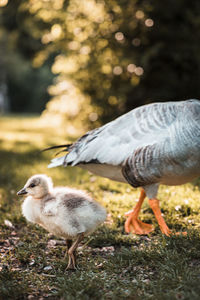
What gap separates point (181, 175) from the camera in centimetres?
361

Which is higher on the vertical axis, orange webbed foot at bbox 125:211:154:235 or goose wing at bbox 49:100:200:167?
goose wing at bbox 49:100:200:167

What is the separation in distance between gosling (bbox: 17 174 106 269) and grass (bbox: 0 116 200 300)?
285 millimetres

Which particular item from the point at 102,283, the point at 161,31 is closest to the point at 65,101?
the point at 161,31

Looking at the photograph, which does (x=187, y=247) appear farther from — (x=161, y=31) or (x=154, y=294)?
(x=161, y=31)

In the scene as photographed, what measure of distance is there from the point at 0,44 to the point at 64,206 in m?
28.0

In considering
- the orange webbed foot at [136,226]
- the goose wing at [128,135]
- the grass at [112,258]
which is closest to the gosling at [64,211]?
the grass at [112,258]

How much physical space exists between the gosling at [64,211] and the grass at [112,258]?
29 cm

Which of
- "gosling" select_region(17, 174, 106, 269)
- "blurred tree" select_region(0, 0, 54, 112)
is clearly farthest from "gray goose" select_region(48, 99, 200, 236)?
"blurred tree" select_region(0, 0, 54, 112)

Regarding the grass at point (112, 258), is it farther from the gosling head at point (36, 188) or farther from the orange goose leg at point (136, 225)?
the gosling head at point (36, 188)

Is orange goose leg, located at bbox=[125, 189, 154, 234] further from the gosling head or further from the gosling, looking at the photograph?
the gosling head

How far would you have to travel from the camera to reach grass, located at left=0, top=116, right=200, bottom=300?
2.73 meters

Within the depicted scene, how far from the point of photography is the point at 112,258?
10.9ft

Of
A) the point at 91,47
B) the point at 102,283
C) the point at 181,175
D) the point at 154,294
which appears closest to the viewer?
the point at 154,294

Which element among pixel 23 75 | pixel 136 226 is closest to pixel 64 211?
pixel 136 226
